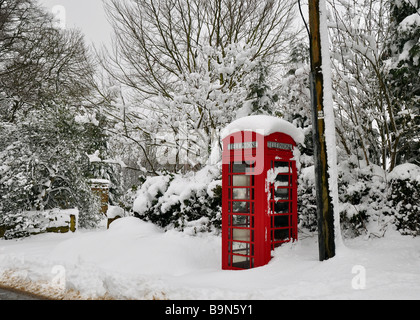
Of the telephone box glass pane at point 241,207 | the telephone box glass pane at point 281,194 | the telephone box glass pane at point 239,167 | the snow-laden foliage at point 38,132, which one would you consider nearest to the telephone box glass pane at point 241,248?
the telephone box glass pane at point 241,207

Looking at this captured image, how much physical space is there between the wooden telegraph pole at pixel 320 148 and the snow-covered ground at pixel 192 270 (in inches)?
12.9

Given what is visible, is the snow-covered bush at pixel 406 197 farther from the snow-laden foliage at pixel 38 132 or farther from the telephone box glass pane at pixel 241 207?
the snow-laden foliage at pixel 38 132

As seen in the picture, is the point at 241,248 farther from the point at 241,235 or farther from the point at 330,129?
the point at 330,129

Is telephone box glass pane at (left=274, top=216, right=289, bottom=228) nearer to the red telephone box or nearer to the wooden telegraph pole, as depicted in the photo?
the red telephone box

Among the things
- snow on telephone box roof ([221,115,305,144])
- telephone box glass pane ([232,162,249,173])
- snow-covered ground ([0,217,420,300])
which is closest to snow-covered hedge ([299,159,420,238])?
snow-covered ground ([0,217,420,300])

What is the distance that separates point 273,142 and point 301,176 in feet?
4.69

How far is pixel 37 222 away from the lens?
11.7 metres

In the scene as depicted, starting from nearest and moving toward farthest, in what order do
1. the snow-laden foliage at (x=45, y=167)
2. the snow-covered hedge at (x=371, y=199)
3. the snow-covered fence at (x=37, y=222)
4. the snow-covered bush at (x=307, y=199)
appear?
the snow-covered hedge at (x=371, y=199)
the snow-covered bush at (x=307, y=199)
the snow-covered fence at (x=37, y=222)
the snow-laden foliage at (x=45, y=167)

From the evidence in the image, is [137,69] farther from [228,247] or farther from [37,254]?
[228,247]

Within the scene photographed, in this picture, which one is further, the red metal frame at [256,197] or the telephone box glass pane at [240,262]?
the telephone box glass pane at [240,262]

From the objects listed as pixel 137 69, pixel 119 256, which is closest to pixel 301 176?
pixel 119 256

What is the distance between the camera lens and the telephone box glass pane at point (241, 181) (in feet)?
20.9

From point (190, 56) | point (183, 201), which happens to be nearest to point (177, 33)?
point (190, 56)

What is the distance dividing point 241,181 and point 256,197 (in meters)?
0.51
